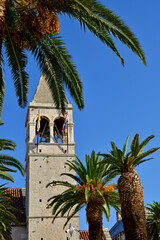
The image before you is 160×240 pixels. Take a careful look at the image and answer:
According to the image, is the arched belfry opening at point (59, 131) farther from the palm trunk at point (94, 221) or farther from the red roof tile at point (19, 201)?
the palm trunk at point (94, 221)

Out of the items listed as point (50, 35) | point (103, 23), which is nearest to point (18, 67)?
point (50, 35)

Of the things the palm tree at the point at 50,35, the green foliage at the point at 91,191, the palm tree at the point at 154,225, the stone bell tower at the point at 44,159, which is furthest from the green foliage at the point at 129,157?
the stone bell tower at the point at 44,159

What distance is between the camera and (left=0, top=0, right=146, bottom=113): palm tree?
32.2 ft

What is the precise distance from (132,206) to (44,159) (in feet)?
65.6

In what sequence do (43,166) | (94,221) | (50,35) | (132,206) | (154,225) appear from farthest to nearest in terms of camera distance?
(43,166) < (154,225) < (94,221) < (132,206) < (50,35)

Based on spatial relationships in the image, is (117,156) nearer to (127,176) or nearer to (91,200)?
(127,176)

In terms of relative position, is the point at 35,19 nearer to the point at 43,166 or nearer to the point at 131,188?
the point at 131,188

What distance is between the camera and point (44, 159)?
35312 millimetres

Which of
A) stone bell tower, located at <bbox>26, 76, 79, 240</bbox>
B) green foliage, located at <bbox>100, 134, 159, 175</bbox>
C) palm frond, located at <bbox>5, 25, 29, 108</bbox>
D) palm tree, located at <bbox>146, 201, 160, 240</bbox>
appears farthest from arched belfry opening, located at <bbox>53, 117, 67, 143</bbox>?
palm frond, located at <bbox>5, 25, 29, 108</bbox>

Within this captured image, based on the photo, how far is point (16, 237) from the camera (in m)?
34.0

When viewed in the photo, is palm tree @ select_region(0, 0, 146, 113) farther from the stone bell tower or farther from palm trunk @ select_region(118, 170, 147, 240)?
the stone bell tower

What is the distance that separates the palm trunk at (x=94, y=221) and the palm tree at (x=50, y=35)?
1091 cm

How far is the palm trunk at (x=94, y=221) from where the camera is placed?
21.0 m

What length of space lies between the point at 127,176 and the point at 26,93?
6.94 m
